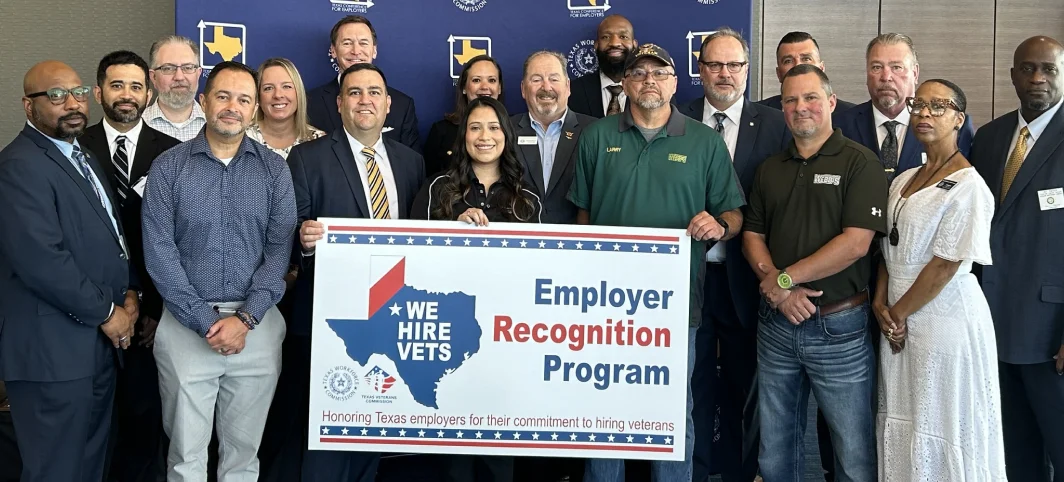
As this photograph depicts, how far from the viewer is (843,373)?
3303 millimetres

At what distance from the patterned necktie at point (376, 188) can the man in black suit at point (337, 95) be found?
3.58ft

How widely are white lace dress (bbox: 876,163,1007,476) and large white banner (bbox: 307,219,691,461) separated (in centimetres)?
86

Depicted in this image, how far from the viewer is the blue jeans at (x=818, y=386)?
3307 millimetres

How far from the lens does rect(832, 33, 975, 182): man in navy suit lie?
13.0ft

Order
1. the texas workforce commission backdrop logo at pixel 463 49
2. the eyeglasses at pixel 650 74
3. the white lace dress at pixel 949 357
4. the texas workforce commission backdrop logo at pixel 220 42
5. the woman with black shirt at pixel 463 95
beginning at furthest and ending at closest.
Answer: the texas workforce commission backdrop logo at pixel 463 49, the texas workforce commission backdrop logo at pixel 220 42, the woman with black shirt at pixel 463 95, the eyeglasses at pixel 650 74, the white lace dress at pixel 949 357

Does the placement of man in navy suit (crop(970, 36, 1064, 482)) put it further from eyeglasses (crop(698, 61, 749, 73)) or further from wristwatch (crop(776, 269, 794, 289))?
eyeglasses (crop(698, 61, 749, 73))

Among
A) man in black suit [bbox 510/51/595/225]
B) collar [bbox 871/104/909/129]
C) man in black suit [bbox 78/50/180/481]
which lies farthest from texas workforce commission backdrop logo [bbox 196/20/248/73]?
collar [bbox 871/104/909/129]

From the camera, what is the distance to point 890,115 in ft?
13.5

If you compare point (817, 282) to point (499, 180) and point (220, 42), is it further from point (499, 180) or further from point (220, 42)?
point (220, 42)

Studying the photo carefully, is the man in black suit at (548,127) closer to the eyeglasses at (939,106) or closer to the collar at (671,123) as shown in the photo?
the collar at (671,123)

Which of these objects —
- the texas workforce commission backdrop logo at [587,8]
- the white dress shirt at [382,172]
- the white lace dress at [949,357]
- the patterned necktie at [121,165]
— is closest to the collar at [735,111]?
the white lace dress at [949,357]

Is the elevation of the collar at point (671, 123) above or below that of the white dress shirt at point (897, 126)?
below

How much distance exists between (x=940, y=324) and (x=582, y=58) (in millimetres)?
2917

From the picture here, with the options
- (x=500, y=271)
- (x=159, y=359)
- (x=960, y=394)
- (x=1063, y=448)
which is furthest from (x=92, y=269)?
(x=1063, y=448)
